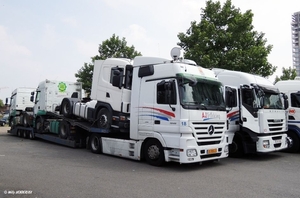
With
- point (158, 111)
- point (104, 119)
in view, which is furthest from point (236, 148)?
point (104, 119)

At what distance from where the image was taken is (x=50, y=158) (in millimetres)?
10117

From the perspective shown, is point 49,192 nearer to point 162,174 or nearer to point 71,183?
point 71,183

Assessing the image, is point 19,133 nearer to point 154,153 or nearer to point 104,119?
point 104,119

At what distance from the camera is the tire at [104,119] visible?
1062 cm

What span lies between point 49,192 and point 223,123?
5515 mm

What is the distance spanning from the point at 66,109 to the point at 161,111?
6.38 meters

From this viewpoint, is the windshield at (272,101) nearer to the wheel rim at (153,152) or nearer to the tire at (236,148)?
the tire at (236,148)

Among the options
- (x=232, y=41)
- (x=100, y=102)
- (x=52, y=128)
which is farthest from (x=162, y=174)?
(x=232, y=41)

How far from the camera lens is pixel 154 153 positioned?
8.81 m

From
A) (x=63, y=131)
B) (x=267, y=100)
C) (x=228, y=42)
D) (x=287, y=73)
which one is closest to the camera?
(x=267, y=100)

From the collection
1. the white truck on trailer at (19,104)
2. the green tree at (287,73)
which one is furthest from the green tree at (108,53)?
the green tree at (287,73)

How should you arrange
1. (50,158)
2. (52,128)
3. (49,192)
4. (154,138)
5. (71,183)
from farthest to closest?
(52,128) < (50,158) < (154,138) < (71,183) < (49,192)

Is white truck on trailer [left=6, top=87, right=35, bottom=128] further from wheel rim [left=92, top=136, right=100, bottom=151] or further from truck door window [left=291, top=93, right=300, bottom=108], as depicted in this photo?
truck door window [left=291, top=93, right=300, bottom=108]

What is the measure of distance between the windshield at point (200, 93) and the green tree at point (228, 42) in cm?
799
